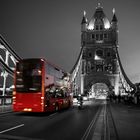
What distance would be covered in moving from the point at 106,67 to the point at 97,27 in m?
19.2

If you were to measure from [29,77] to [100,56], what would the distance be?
89.9 m

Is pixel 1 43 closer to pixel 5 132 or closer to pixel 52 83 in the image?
pixel 52 83

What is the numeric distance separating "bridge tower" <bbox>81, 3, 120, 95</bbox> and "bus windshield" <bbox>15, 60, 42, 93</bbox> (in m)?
83.1

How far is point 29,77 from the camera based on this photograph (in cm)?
1486

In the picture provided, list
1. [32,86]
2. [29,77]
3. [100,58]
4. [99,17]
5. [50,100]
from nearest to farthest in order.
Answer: [32,86]
[29,77]
[50,100]
[100,58]
[99,17]

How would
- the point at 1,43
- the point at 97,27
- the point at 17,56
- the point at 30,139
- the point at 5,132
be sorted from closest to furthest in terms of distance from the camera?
the point at 30,139 < the point at 5,132 < the point at 1,43 < the point at 17,56 < the point at 97,27

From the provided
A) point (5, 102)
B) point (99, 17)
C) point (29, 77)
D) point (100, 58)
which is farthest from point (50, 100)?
point (99, 17)

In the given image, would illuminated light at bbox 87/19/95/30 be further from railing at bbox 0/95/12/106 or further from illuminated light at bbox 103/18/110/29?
railing at bbox 0/95/12/106

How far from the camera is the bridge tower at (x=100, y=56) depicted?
3866 inches

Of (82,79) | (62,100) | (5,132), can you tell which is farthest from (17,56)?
(82,79)

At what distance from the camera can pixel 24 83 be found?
1480 centimetres

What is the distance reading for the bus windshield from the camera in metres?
14.7

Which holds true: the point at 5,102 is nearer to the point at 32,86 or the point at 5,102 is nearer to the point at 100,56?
the point at 32,86

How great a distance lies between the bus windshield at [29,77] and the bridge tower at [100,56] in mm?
83129
